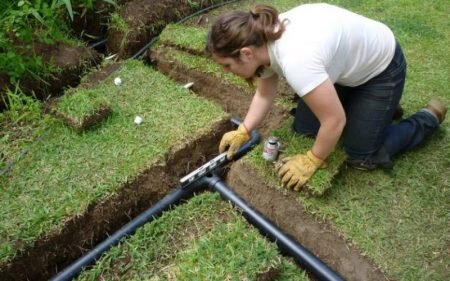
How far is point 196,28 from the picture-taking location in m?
3.79

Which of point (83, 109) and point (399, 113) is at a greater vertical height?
point (83, 109)

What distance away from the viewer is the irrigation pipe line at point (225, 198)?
7.05ft

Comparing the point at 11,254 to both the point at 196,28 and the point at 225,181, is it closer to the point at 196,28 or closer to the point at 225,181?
the point at 225,181

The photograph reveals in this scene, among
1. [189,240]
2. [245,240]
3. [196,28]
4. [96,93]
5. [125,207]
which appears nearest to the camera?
[245,240]

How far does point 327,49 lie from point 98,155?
1.54 m

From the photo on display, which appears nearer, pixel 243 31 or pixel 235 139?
pixel 243 31

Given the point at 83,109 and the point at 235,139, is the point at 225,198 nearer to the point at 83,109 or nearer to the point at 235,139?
the point at 235,139

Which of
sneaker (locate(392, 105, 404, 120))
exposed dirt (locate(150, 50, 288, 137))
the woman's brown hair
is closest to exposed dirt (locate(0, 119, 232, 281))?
exposed dirt (locate(150, 50, 288, 137))

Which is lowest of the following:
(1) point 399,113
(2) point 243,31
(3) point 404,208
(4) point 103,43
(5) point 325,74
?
(3) point 404,208

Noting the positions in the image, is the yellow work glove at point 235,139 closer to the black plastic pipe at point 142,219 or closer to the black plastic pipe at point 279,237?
the black plastic pipe at point 142,219

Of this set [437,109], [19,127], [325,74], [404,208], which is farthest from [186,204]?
[437,109]

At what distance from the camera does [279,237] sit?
7.47ft

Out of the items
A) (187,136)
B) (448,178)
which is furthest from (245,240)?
(448,178)

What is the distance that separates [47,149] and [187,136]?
0.90 meters
